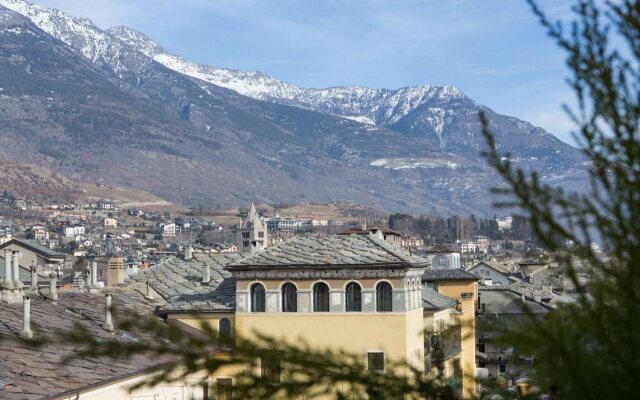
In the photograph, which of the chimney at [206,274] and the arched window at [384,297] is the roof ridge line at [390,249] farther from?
the chimney at [206,274]

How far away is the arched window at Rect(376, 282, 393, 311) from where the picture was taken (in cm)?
2998

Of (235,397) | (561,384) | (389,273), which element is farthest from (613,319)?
(389,273)

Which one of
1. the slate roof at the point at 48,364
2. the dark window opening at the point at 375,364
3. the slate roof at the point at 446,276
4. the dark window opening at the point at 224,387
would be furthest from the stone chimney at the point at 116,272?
the dark window opening at the point at 224,387

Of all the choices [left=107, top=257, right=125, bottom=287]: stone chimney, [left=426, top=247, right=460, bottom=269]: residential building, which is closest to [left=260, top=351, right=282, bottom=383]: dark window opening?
[left=107, top=257, right=125, bottom=287]: stone chimney

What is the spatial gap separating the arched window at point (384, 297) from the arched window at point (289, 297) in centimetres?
199

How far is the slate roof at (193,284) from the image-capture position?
3148 cm

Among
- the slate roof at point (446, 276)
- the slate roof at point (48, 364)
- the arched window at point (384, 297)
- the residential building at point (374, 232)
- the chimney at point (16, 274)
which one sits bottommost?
the slate roof at point (48, 364)

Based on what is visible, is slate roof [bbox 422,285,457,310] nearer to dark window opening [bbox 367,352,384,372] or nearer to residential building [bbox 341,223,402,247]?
residential building [bbox 341,223,402,247]

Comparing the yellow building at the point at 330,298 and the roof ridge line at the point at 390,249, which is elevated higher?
the roof ridge line at the point at 390,249

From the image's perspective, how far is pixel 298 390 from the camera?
18.5ft

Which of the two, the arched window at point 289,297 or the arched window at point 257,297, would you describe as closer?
the arched window at point 289,297

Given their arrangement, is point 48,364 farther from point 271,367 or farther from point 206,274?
point 206,274

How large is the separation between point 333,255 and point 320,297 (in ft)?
3.67

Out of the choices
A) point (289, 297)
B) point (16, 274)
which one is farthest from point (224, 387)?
point (16, 274)
